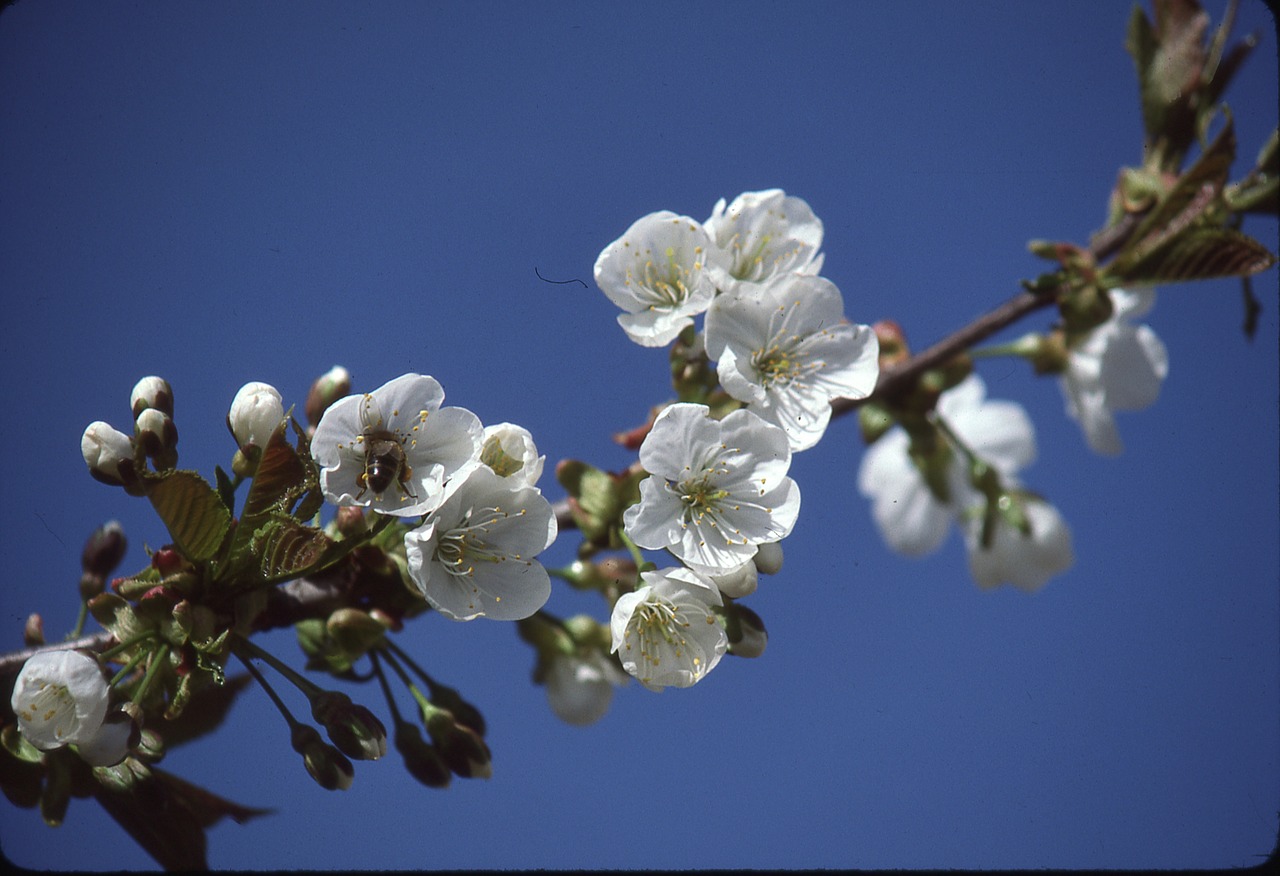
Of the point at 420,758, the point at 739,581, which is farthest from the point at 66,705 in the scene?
the point at 739,581

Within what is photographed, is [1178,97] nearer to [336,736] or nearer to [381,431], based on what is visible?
[381,431]

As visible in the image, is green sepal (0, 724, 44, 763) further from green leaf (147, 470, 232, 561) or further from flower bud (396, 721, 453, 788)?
flower bud (396, 721, 453, 788)

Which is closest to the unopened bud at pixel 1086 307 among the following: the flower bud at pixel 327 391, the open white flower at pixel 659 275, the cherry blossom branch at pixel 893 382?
the cherry blossom branch at pixel 893 382

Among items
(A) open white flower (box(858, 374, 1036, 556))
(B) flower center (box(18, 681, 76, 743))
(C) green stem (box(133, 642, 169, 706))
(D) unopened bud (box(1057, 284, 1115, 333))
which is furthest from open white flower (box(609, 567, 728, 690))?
(A) open white flower (box(858, 374, 1036, 556))

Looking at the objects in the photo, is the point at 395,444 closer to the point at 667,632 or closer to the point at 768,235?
the point at 667,632

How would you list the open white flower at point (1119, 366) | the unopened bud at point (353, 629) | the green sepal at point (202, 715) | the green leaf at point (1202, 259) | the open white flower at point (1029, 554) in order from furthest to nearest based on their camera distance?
the open white flower at point (1029, 554) → the open white flower at point (1119, 366) → the green leaf at point (1202, 259) → the green sepal at point (202, 715) → the unopened bud at point (353, 629)

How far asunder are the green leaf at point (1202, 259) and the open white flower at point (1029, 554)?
3.26ft

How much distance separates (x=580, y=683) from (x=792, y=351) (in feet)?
2.98

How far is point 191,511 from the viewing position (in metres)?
1.38

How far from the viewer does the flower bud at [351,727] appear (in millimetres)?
1465

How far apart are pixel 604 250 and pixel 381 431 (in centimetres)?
52

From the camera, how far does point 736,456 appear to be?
1555 mm

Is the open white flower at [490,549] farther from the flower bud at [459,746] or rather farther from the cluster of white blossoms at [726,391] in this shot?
the flower bud at [459,746]

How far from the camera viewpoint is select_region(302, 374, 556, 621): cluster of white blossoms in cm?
141
